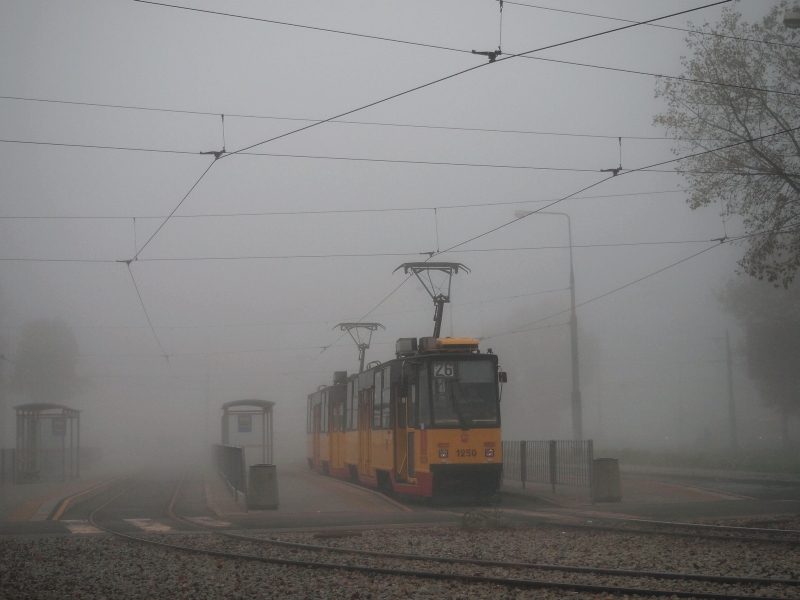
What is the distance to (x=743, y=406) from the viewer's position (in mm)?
88750

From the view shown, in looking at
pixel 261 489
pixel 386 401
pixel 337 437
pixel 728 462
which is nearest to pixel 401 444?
pixel 386 401

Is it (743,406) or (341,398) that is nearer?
(341,398)

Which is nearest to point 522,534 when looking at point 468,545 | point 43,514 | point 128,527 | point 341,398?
point 468,545

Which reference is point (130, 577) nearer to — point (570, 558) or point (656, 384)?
point (570, 558)

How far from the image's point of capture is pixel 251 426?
121ft

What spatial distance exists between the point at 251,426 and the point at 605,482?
71.0 ft

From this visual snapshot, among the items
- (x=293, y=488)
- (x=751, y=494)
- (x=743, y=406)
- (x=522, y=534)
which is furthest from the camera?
Result: (x=743, y=406)

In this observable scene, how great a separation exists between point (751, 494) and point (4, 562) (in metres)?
16.3

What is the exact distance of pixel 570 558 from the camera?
1052 cm

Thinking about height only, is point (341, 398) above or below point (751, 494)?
above

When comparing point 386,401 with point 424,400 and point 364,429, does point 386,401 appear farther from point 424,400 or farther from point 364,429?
point 364,429

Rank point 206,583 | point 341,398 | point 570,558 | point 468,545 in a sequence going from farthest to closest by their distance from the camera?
point 341,398 < point 468,545 < point 570,558 < point 206,583

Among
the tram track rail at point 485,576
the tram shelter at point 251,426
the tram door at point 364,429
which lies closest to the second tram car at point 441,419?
the tram door at point 364,429

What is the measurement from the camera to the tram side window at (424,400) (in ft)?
57.7
